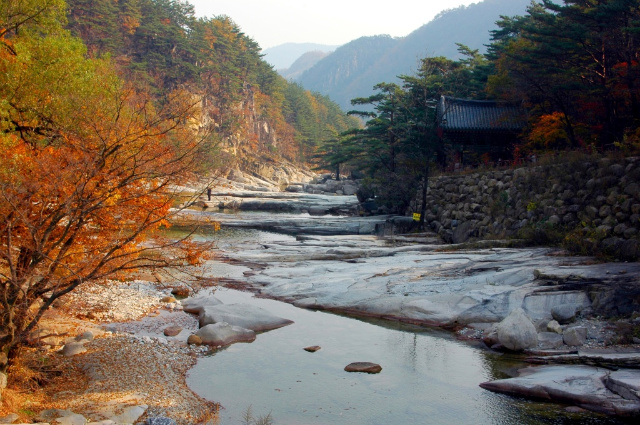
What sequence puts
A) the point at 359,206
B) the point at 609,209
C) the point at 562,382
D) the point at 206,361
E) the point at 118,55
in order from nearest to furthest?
the point at 562,382 < the point at 206,361 < the point at 609,209 < the point at 359,206 < the point at 118,55

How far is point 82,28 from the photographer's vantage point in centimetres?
5350

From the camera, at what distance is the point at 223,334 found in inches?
445

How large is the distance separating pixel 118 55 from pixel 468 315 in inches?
2206

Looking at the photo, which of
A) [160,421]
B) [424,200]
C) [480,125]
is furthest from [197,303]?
[480,125]

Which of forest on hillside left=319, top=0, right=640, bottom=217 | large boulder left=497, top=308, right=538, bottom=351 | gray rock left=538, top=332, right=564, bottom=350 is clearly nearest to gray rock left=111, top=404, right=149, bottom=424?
large boulder left=497, top=308, right=538, bottom=351

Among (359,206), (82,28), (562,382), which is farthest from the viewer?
(82,28)

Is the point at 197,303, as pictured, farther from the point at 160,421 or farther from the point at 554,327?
the point at 554,327

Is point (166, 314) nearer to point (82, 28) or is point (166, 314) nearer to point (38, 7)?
point (38, 7)

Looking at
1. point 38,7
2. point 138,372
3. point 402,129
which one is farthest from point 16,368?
point 402,129

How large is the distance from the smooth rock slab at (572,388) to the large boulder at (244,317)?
5454 mm

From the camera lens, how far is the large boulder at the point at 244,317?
40.1 feet

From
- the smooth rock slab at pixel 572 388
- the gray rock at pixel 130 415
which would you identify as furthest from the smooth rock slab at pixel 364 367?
the gray rock at pixel 130 415

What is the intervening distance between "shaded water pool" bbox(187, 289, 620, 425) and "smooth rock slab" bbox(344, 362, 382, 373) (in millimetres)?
159

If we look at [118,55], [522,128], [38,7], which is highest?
[118,55]
